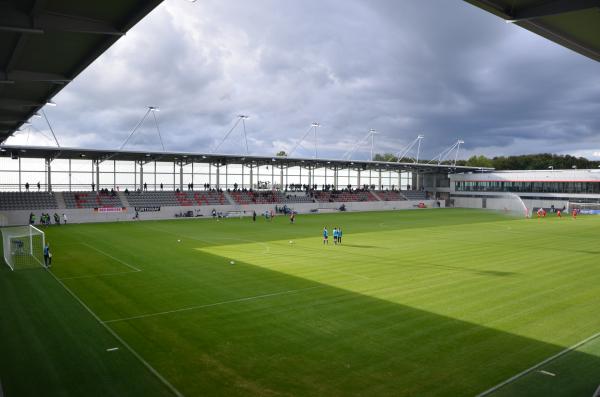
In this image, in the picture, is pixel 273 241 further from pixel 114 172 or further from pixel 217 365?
pixel 114 172

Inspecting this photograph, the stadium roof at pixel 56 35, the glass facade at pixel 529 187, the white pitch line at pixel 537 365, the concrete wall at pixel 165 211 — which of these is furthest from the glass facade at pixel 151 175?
the white pitch line at pixel 537 365

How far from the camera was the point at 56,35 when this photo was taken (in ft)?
32.9

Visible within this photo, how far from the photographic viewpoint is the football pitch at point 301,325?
364 inches

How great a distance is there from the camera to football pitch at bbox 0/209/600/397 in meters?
9.25

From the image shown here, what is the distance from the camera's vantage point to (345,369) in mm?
9750

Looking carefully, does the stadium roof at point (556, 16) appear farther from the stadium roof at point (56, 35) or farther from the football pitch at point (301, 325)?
the football pitch at point (301, 325)

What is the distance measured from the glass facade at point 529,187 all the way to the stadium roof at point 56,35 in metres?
79.6

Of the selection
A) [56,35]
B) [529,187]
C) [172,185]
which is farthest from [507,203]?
[56,35]

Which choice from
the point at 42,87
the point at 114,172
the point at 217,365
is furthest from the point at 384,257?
the point at 114,172

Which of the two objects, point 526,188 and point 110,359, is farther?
point 526,188

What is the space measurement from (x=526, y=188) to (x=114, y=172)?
70404mm

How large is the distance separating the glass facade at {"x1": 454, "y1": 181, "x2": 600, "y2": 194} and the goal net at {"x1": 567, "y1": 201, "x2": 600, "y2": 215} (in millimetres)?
2900

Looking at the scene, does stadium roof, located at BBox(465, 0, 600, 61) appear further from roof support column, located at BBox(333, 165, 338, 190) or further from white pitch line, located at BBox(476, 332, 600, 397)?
roof support column, located at BBox(333, 165, 338, 190)

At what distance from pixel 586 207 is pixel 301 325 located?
238 ft
